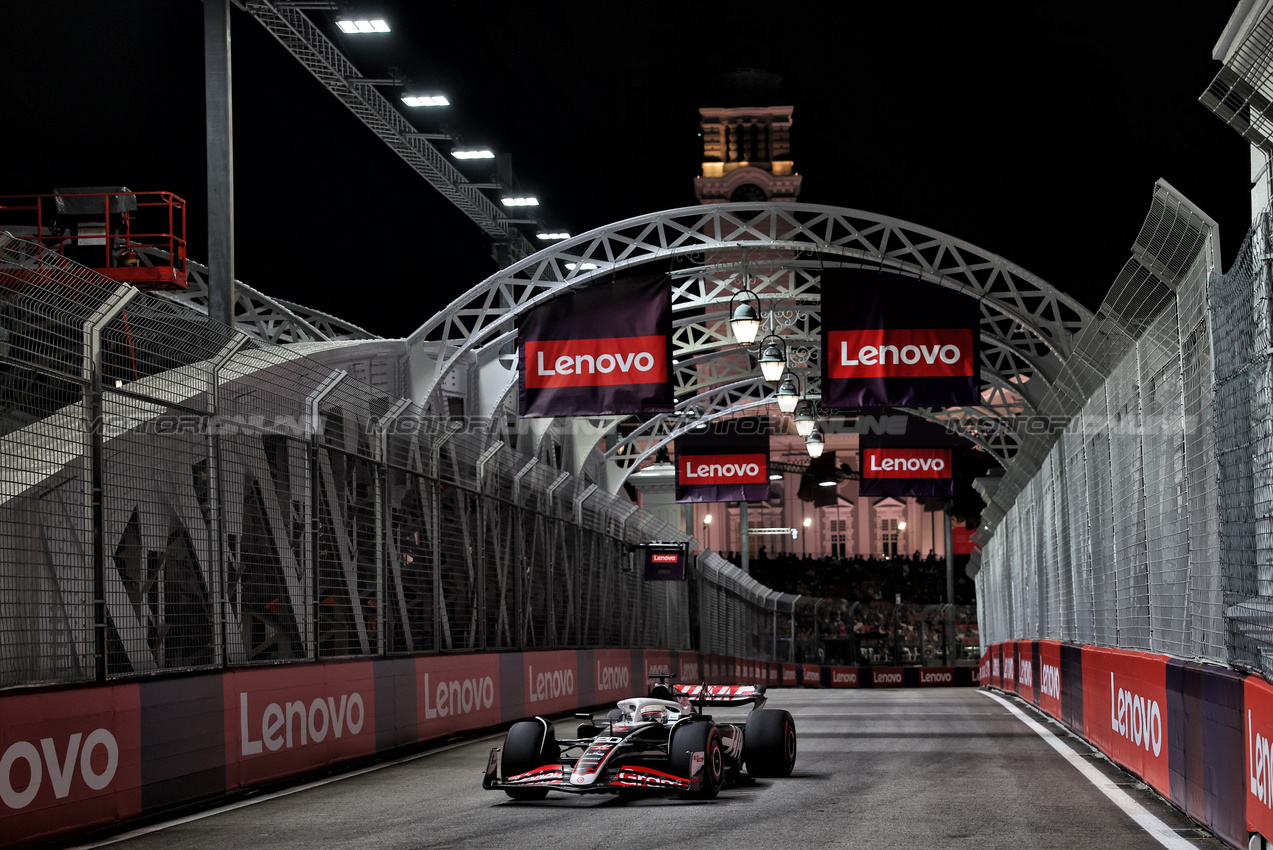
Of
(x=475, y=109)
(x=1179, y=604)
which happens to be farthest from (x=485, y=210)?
(x=1179, y=604)

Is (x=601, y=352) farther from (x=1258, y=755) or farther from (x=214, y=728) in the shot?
(x=1258, y=755)

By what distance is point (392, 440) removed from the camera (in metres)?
13.7

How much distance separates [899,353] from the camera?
1788 cm

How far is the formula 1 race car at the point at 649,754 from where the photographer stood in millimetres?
8484

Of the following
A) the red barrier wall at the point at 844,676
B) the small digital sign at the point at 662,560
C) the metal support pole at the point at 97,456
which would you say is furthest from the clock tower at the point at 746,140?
the metal support pole at the point at 97,456

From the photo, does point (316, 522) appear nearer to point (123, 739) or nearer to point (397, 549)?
point (397, 549)

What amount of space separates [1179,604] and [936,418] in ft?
105

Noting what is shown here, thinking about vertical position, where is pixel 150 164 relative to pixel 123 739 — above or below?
above

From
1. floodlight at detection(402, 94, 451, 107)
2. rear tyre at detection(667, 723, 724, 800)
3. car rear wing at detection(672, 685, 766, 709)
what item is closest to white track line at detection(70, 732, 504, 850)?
car rear wing at detection(672, 685, 766, 709)

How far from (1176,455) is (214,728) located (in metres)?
6.08

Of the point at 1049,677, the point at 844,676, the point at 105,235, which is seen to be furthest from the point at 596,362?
the point at 844,676

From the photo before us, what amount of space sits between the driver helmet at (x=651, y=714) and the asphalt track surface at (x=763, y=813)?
536 mm

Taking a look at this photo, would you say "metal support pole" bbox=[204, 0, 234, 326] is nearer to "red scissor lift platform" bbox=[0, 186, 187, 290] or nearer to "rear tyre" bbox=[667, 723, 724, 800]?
"red scissor lift platform" bbox=[0, 186, 187, 290]

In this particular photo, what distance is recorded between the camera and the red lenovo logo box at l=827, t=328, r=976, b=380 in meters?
17.8
